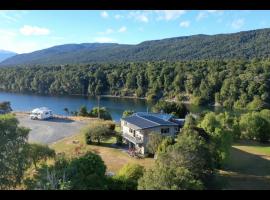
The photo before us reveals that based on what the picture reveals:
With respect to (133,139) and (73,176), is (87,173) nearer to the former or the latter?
(73,176)

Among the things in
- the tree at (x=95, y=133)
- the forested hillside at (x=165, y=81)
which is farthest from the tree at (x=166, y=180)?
the forested hillside at (x=165, y=81)

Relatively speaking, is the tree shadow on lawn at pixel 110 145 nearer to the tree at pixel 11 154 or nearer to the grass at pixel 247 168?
the grass at pixel 247 168

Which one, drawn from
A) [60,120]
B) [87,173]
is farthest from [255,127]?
[87,173]

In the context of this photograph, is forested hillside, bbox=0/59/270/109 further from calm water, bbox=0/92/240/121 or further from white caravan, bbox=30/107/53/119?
white caravan, bbox=30/107/53/119

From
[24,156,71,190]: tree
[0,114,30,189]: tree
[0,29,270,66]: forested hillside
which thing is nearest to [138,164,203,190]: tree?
[24,156,71,190]: tree
